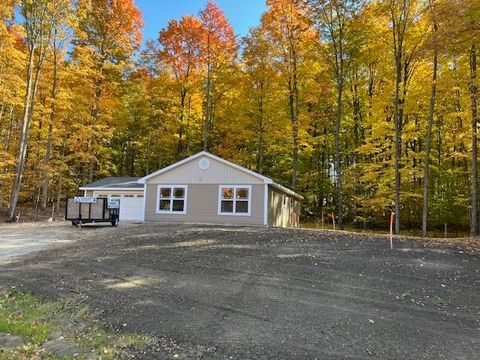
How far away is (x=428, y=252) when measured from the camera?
10820 mm

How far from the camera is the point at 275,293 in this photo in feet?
24.2

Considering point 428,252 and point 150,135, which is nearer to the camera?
point 428,252

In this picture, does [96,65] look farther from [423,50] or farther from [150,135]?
[423,50]

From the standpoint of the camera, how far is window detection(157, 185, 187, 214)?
19188mm

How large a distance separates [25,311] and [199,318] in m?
2.94

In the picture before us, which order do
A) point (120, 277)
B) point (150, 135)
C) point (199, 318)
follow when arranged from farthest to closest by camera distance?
1. point (150, 135)
2. point (120, 277)
3. point (199, 318)

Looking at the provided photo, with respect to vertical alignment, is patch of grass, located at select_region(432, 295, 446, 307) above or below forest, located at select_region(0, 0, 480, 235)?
below

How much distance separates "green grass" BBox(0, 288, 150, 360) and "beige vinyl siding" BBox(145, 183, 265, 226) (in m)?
11.6

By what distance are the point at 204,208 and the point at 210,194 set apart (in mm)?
717

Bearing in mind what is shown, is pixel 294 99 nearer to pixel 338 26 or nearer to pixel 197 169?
pixel 338 26

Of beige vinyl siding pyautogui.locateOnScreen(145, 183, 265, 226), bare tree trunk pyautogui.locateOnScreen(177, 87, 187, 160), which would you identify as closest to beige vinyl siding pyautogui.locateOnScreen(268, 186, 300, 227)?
beige vinyl siding pyautogui.locateOnScreen(145, 183, 265, 226)

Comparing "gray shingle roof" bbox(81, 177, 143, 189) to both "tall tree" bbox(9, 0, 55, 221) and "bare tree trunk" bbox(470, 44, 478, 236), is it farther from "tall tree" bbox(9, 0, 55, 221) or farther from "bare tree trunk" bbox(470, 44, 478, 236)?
"bare tree trunk" bbox(470, 44, 478, 236)

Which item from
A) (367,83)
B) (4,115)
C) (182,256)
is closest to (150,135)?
(4,115)

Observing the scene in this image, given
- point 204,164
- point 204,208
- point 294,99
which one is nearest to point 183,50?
point 294,99
